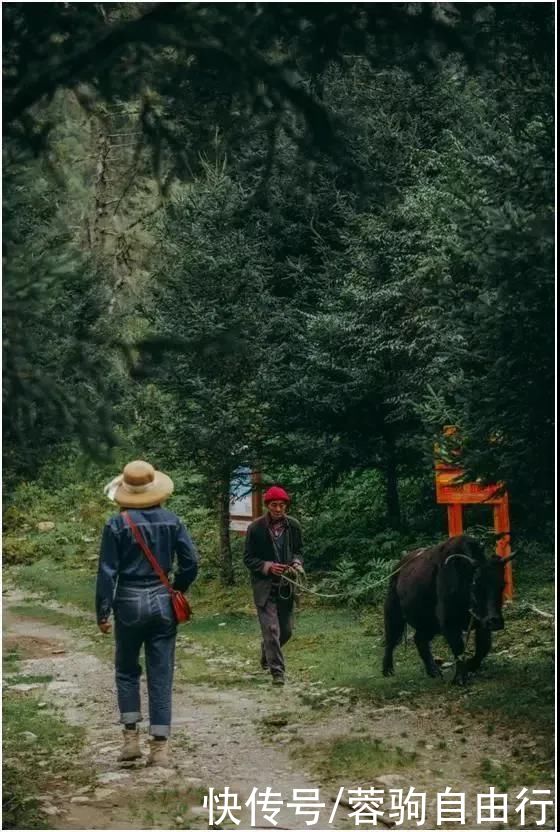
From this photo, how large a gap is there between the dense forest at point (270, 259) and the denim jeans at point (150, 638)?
1.16 metres

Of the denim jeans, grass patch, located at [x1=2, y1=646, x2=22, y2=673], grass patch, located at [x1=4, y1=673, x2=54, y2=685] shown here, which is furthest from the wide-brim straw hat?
grass patch, located at [x1=2, y1=646, x2=22, y2=673]

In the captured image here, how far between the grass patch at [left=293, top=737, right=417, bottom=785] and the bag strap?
5.93 feet

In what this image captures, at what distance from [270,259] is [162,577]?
13847 millimetres

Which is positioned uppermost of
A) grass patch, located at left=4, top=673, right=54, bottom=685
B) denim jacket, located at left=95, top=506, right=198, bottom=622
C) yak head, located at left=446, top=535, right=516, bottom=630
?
denim jacket, located at left=95, top=506, right=198, bottom=622

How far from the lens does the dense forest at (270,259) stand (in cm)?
735

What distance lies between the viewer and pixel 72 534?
3306 centimetres

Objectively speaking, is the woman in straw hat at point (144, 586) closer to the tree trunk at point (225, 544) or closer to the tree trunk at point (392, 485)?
the tree trunk at point (225, 544)

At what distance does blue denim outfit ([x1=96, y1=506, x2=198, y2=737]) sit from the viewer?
9.33 meters

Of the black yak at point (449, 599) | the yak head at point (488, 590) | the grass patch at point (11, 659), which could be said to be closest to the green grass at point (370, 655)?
the black yak at point (449, 599)

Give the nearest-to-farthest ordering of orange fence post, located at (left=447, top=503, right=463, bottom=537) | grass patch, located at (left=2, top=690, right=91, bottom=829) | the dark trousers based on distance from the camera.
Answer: grass patch, located at (left=2, top=690, right=91, bottom=829), the dark trousers, orange fence post, located at (left=447, top=503, right=463, bottom=537)

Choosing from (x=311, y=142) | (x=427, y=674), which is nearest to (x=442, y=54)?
(x=311, y=142)

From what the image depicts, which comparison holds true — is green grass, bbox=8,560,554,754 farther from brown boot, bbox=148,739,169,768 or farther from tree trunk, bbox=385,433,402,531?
tree trunk, bbox=385,433,402,531

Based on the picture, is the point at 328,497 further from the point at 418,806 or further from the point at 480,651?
the point at 418,806

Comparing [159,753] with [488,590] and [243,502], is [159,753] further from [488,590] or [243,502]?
[243,502]
